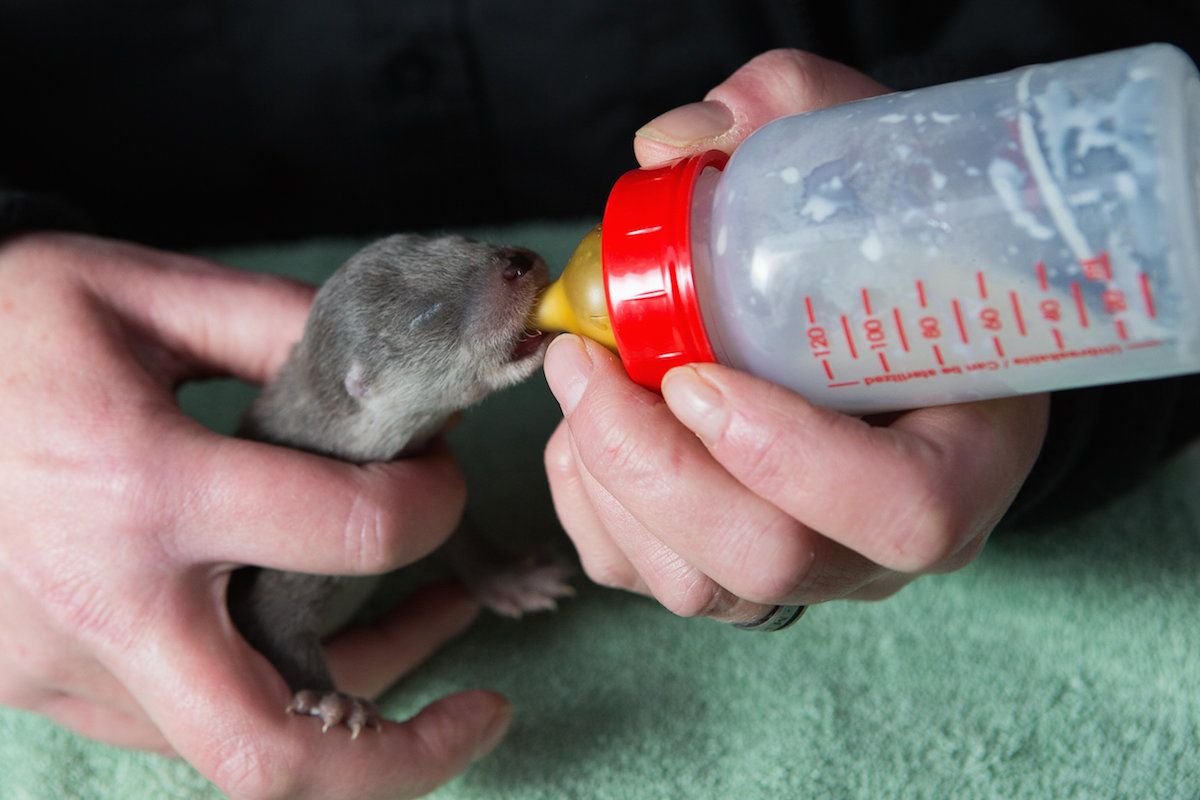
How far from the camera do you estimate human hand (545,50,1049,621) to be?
0.89 m

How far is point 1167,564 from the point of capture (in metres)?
→ 1.48

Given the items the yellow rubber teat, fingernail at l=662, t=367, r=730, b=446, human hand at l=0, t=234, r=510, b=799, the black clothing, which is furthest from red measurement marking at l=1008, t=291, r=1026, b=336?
the black clothing

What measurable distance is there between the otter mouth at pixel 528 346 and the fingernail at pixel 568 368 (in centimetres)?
19

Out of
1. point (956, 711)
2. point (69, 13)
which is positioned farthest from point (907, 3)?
point (69, 13)

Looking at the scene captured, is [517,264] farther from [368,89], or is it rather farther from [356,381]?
[368,89]

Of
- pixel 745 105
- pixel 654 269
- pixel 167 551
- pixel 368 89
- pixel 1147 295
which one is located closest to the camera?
pixel 1147 295

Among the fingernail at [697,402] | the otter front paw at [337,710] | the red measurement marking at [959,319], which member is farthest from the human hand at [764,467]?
the otter front paw at [337,710]

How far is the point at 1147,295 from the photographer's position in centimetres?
76

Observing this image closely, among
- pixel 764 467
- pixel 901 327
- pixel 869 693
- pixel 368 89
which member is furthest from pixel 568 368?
pixel 368 89

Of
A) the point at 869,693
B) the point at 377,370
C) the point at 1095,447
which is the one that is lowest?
the point at 869,693

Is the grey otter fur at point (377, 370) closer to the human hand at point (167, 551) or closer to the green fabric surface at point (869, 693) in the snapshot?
the human hand at point (167, 551)

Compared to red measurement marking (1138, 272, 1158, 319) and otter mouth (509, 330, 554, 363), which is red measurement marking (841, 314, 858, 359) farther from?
otter mouth (509, 330, 554, 363)

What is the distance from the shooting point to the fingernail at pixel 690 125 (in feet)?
3.52

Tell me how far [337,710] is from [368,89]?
1.12 m
